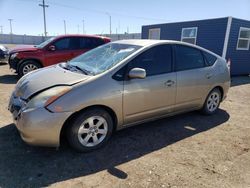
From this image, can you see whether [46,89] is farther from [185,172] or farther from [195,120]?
[195,120]

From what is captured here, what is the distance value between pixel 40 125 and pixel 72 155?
694 mm

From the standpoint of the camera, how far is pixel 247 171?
10.2 feet

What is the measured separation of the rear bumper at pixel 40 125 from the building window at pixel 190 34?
38.6 ft

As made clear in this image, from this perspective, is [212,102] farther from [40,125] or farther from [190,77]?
[40,125]

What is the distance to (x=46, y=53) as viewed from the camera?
8391 millimetres

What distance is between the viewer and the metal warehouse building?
38.1 ft

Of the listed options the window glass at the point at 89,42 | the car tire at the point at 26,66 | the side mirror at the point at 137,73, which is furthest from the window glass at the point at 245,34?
the side mirror at the point at 137,73

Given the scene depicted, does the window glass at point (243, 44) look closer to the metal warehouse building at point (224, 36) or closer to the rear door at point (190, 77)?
the metal warehouse building at point (224, 36)

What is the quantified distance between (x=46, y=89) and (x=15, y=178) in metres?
1.20

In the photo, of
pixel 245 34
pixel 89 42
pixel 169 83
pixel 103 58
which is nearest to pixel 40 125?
pixel 103 58

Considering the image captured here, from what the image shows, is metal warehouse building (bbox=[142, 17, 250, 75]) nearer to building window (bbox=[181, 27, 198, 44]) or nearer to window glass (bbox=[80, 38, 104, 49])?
building window (bbox=[181, 27, 198, 44])

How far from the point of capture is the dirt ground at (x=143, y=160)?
277cm

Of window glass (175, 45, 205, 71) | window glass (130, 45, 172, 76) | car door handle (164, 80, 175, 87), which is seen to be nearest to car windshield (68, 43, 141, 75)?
window glass (130, 45, 172, 76)

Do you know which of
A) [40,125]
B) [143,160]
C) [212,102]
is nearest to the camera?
[40,125]
